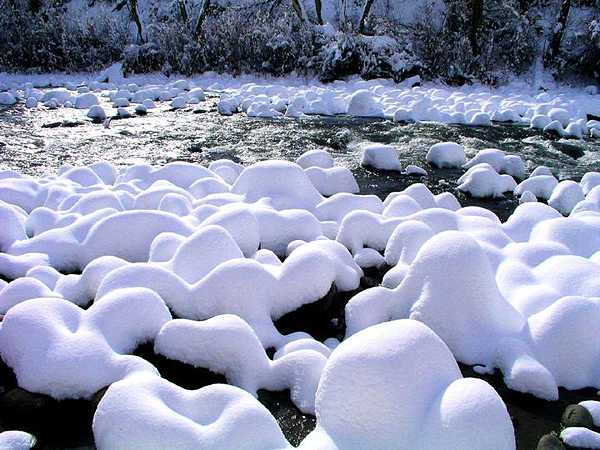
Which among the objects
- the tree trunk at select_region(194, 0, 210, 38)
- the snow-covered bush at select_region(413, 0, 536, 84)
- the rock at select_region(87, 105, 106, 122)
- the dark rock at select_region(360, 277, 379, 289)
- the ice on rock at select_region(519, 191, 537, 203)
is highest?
the tree trunk at select_region(194, 0, 210, 38)

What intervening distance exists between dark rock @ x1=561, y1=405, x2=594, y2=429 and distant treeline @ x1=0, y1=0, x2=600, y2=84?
8.35 meters

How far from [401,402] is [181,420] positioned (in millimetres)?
540

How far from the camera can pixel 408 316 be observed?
1989mm

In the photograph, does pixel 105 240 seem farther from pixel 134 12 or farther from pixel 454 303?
pixel 134 12

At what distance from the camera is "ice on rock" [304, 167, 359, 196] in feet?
11.9

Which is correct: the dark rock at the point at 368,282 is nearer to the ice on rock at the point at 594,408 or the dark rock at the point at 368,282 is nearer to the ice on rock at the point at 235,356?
the ice on rock at the point at 235,356

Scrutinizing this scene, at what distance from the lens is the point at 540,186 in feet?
11.9

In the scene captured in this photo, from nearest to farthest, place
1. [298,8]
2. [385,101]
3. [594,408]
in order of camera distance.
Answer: [594,408]
[385,101]
[298,8]

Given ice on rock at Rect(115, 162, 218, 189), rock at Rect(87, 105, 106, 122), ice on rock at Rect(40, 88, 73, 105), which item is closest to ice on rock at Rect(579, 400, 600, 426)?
ice on rock at Rect(115, 162, 218, 189)

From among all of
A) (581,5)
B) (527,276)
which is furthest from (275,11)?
(527,276)

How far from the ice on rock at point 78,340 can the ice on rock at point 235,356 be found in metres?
0.12

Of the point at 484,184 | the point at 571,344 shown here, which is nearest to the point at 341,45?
the point at 484,184

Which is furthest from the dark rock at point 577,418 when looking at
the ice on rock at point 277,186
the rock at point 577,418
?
the ice on rock at point 277,186

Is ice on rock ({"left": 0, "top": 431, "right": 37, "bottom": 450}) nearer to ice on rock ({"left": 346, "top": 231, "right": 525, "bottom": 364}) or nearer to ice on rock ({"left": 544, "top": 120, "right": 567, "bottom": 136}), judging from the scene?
ice on rock ({"left": 346, "top": 231, "right": 525, "bottom": 364})
